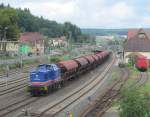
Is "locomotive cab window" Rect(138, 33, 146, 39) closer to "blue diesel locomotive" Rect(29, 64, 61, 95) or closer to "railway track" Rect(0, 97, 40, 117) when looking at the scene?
"blue diesel locomotive" Rect(29, 64, 61, 95)

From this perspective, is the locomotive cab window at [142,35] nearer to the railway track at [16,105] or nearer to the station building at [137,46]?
the station building at [137,46]

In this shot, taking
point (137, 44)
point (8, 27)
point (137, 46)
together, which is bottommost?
point (137, 46)

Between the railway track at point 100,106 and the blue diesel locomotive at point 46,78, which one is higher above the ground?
the blue diesel locomotive at point 46,78

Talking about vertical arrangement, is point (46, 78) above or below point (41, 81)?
above

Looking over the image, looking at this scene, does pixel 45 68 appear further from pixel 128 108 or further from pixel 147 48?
pixel 147 48

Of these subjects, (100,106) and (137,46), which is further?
(137,46)

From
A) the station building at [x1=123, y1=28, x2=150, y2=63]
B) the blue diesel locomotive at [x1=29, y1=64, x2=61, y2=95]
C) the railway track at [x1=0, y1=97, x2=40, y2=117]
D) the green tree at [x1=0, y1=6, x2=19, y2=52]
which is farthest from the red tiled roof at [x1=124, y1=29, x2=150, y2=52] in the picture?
the railway track at [x1=0, y1=97, x2=40, y2=117]

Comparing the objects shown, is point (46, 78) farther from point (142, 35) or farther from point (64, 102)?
point (142, 35)

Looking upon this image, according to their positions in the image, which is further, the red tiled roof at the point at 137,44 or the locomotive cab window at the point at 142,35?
the locomotive cab window at the point at 142,35

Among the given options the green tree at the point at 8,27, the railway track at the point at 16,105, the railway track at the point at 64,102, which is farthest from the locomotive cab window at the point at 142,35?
the railway track at the point at 16,105

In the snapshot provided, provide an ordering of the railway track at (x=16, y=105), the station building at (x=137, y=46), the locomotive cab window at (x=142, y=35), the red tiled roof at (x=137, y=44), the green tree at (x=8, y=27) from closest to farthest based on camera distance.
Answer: the railway track at (x=16, y=105) → the station building at (x=137, y=46) → the red tiled roof at (x=137, y=44) → the locomotive cab window at (x=142, y=35) → the green tree at (x=8, y=27)

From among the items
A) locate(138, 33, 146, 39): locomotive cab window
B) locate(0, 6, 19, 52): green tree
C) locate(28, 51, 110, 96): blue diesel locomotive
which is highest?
locate(0, 6, 19, 52): green tree

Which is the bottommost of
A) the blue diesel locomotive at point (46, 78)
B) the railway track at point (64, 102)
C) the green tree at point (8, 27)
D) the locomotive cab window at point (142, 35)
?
the railway track at point (64, 102)

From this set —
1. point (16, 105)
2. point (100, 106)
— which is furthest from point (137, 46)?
point (16, 105)
